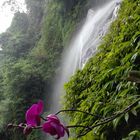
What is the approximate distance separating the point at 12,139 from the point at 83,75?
9284mm

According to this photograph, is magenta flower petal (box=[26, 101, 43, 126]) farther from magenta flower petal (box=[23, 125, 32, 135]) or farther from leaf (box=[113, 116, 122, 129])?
leaf (box=[113, 116, 122, 129])

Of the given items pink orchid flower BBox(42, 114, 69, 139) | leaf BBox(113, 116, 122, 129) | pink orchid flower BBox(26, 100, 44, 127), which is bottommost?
leaf BBox(113, 116, 122, 129)

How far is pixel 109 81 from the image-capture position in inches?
74.7

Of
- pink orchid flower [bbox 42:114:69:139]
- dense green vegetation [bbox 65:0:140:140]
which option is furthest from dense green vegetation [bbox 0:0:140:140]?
pink orchid flower [bbox 42:114:69:139]

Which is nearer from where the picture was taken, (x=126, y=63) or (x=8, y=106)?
(x=126, y=63)

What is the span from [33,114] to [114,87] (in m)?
0.98

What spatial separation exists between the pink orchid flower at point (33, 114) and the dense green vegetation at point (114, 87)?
337mm

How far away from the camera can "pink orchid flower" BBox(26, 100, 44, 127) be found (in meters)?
0.92

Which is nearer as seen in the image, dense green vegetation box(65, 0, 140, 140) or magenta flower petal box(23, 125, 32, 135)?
magenta flower petal box(23, 125, 32, 135)

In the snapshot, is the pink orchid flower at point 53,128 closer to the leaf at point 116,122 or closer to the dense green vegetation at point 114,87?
the dense green vegetation at point 114,87

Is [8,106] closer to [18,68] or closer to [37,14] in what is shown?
[18,68]

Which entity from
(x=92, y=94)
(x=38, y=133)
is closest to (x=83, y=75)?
(x=92, y=94)

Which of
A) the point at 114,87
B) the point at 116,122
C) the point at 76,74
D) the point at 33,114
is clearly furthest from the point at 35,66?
the point at 33,114

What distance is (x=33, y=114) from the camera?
36.5 inches
